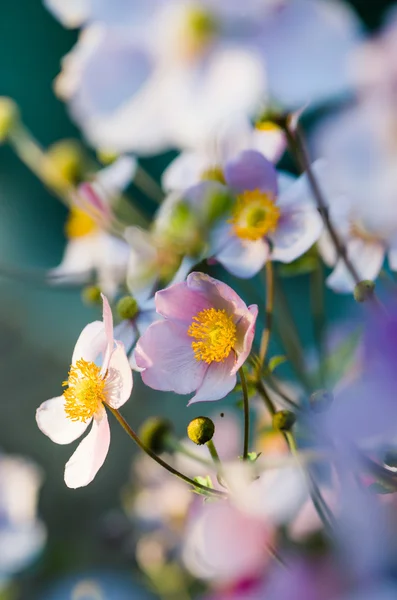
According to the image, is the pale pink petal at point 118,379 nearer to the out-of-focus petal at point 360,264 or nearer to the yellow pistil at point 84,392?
the yellow pistil at point 84,392

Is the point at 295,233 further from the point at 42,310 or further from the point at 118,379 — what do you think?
the point at 42,310

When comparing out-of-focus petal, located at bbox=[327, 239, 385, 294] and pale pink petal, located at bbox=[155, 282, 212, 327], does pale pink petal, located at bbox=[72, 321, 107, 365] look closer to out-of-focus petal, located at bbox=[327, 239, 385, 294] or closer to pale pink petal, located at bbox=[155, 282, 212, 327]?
pale pink petal, located at bbox=[155, 282, 212, 327]

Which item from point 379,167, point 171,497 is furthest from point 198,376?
point 171,497

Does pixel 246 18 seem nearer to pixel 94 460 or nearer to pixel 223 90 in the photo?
pixel 223 90

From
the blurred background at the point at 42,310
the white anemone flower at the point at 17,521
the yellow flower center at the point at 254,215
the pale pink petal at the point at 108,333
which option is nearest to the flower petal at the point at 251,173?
the yellow flower center at the point at 254,215

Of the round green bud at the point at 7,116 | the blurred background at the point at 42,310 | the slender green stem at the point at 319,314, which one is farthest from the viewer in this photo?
the blurred background at the point at 42,310

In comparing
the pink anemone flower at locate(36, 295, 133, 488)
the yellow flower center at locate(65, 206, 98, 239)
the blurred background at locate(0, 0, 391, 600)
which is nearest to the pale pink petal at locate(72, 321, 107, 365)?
the pink anemone flower at locate(36, 295, 133, 488)
